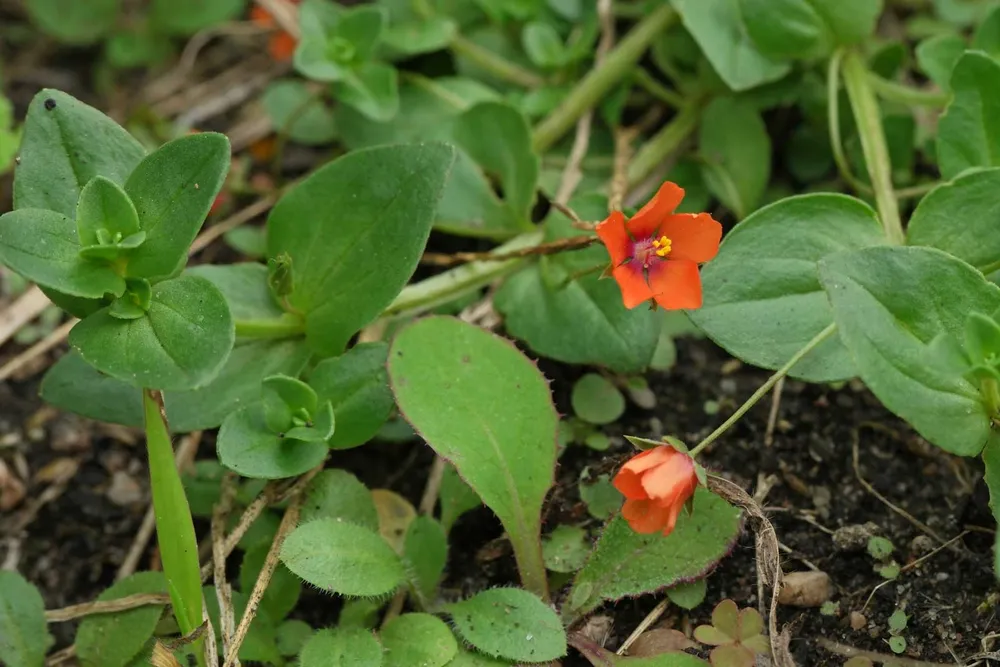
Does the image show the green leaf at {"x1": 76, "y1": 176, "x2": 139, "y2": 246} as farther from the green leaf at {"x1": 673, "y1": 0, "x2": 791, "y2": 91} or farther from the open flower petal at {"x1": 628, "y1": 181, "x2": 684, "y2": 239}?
the green leaf at {"x1": 673, "y1": 0, "x2": 791, "y2": 91}

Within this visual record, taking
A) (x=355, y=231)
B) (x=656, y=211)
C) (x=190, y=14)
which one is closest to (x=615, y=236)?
(x=656, y=211)

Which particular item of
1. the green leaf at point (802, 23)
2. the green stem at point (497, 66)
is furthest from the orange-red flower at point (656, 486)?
the green stem at point (497, 66)

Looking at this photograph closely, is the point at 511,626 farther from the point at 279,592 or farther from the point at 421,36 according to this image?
the point at 421,36

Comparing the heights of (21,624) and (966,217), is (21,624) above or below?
below

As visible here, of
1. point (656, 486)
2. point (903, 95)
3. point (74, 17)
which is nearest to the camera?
point (656, 486)

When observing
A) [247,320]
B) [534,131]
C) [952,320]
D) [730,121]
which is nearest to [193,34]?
[534,131]

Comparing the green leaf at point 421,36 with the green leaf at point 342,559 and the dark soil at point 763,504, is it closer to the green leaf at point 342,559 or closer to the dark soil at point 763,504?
the dark soil at point 763,504

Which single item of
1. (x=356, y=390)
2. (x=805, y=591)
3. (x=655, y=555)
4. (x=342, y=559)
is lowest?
(x=805, y=591)

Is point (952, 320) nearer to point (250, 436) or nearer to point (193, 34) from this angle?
point (250, 436)
